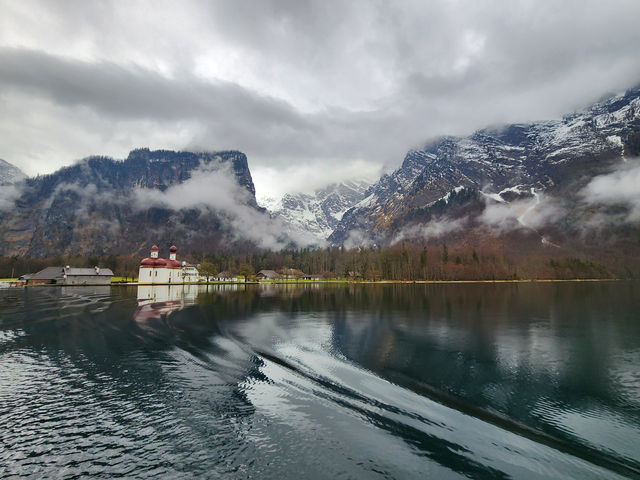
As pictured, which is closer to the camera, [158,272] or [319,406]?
[319,406]

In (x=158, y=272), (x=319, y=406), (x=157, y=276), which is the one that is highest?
(x=158, y=272)

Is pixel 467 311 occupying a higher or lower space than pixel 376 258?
lower

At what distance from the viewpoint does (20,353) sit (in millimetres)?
24344

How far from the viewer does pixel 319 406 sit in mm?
15789

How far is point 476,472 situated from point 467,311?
1793 inches

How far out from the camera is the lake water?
434 inches

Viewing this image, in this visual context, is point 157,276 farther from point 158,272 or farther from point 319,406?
point 319,406

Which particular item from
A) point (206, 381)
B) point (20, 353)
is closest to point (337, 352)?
point (206, 381)

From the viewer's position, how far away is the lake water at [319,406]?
1103cm

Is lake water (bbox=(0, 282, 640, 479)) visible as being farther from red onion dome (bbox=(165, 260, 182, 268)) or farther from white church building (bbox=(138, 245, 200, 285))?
red onion dome (bbox=(165, 260, 182, 268))

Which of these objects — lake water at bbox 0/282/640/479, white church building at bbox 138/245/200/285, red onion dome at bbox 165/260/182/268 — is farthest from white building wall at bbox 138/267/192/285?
lake water at bbox 0/282/640/479

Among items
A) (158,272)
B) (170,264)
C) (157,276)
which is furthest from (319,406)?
(170,264)

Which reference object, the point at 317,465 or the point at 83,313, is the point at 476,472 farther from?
the point at 83,313

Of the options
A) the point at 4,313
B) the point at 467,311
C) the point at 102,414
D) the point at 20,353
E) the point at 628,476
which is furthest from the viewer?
the point at 467,311
